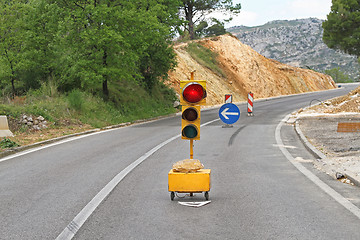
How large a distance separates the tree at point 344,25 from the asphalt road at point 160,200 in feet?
119

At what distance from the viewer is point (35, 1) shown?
76.9 feet

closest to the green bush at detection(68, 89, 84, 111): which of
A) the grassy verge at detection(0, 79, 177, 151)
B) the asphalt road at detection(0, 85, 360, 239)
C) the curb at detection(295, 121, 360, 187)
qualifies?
the grassy verge at detection(0, 79, 177, 151)

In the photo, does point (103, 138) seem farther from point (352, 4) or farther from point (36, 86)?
point (352, 4)

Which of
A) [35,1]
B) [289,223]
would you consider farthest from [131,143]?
[35,1]

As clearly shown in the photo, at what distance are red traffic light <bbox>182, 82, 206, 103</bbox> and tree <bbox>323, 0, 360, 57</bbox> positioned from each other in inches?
1599

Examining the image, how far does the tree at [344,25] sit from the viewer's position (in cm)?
4288

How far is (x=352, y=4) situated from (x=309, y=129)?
33.3 m

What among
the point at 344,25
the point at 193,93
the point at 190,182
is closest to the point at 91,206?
the point at 190,182

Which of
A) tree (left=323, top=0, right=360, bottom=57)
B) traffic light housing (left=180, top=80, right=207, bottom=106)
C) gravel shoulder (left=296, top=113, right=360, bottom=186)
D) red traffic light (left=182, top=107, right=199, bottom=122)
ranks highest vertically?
tree (left=323, top=0, right=360, bottom=57)

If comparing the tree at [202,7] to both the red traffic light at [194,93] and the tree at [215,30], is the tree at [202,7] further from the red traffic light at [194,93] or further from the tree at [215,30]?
the red traffic light at [194,93]

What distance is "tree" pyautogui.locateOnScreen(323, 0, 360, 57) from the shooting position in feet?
141

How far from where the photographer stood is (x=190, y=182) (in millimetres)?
6199

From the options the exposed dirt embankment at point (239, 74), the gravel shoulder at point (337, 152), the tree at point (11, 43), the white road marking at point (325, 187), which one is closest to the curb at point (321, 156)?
the gravel shoulder at point (337, 152)

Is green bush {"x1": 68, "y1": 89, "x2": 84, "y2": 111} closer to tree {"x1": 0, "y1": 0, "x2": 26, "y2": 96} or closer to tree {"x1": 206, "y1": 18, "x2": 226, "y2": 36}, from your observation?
tree {"x1": 0, "y1": 0, "x2": 26, "y2": 96}
